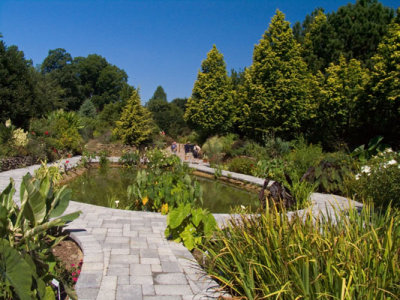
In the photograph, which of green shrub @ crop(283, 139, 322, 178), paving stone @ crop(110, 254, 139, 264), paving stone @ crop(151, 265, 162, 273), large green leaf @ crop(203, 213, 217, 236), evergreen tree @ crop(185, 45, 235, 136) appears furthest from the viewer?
evergreen tree @ crop(185, 45, 235, 136)

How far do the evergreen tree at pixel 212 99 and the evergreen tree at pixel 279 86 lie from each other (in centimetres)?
269

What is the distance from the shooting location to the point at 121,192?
705 cm

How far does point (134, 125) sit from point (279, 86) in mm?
7789

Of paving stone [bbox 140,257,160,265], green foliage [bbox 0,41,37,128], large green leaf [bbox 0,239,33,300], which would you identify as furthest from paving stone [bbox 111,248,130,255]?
green foliage [bbox 0,41,37,128]

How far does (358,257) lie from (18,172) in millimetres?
8548

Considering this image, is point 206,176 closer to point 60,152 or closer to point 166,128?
point 60,152

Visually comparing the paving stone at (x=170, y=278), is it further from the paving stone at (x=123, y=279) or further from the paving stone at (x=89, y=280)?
the paving stone at (x=89, y=280)

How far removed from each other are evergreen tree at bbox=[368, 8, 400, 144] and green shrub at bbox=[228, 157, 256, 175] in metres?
4.70

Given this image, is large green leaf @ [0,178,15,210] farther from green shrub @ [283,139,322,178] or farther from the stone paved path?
green shrub @ [283,139,322,178]

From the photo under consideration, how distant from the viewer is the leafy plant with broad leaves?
5.26ft

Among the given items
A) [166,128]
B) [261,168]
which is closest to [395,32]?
[261,168]

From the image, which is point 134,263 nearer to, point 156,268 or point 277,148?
point 156,268

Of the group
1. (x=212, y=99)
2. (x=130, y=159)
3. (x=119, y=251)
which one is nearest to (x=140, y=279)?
(x=119, y=251)

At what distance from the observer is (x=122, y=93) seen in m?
24.9
